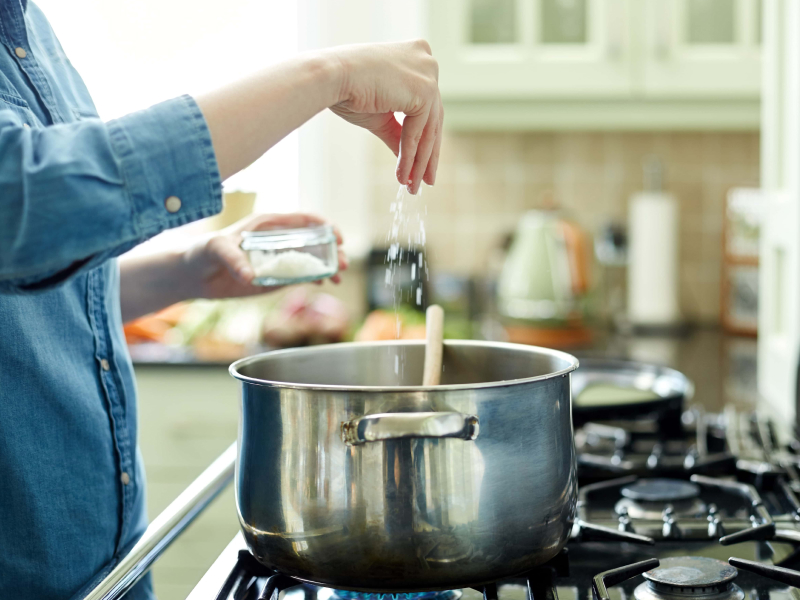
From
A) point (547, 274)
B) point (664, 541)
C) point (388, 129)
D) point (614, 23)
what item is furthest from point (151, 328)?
point (664, 541)

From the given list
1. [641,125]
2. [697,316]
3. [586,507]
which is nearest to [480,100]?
[641,125]

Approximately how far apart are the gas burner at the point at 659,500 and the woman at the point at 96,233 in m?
0.35

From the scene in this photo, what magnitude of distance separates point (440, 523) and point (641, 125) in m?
1.76

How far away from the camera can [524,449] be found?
511mm

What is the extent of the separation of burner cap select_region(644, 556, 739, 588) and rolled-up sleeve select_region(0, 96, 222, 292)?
383 millimetres

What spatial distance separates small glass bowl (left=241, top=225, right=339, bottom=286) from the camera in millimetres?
802

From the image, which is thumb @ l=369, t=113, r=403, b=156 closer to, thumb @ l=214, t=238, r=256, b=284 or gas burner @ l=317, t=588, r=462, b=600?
thumb @ l=214, t=238, r=256, b=284

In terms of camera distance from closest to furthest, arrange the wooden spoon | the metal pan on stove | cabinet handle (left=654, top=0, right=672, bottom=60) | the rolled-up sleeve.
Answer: the rolled-up sleeve → the wooden spoon → the metal pan on stove → cabinet handle (left=654, top=0, right=672, bottom=60)

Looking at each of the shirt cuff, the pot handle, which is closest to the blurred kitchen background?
the pot handle

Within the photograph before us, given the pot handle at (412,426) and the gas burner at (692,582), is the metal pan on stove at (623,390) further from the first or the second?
the pot handle at (412,426)

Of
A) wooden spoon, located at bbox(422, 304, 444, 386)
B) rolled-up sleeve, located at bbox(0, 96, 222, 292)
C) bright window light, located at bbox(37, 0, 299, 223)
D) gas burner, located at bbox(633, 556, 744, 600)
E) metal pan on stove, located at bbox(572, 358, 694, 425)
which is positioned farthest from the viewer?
bright window light, located at bbox(37, 0, 299, 223)

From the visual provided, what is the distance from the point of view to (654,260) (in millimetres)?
2191

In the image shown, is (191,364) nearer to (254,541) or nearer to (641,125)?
(641,125)

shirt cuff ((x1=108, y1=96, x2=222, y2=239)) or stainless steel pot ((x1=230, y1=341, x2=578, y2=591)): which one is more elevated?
shirt cuff ((x1=108, y1=96, x2=222, y2=239))
